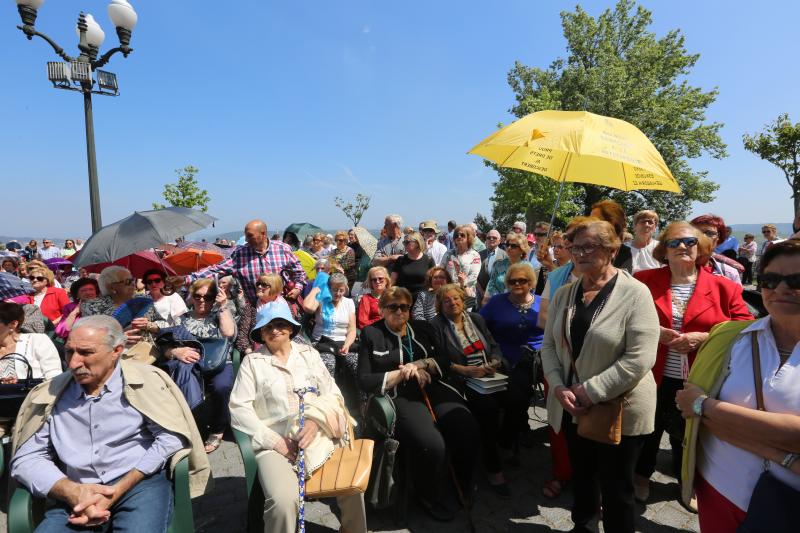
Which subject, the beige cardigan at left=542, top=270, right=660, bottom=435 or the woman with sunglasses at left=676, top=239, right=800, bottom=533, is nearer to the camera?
the woman with sunglasses at left=676, top=239, right=800, bottom=533

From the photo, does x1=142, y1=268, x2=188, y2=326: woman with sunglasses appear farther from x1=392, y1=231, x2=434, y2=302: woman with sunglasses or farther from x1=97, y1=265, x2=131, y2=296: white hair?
x1=392, y1=231, x2=434, y2=302: woman with sunglasses

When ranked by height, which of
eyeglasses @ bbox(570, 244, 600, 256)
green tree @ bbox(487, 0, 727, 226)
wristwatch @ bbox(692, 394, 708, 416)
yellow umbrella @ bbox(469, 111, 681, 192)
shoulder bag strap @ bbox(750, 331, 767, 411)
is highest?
green tree @ bbox(487, 0, 727, 226)

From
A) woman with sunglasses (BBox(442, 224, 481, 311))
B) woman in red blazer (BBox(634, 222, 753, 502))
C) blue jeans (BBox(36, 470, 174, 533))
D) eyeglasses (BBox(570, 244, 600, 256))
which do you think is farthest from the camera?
woman with sunglasses (BBox(442, 224, 481, 311))

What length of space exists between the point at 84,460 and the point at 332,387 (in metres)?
1.53

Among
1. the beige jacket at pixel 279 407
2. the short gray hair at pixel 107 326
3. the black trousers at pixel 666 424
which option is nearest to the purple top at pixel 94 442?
the short gray hair at pixel 107 326

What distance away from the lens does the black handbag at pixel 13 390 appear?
2.99m

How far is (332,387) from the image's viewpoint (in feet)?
10.1

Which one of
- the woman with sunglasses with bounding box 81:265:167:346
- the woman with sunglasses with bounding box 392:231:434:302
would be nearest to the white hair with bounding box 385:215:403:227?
the woman with sunglasses with bounding box 392:231:434:302

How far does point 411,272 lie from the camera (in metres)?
5.56

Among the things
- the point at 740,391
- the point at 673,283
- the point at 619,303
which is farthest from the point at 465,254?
the point at 740,391

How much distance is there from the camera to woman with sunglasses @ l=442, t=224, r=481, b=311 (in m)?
5.90

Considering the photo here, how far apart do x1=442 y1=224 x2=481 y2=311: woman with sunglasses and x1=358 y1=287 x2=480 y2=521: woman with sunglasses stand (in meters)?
2.35

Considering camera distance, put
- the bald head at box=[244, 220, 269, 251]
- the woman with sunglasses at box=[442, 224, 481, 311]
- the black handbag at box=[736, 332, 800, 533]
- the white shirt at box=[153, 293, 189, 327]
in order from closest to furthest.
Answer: the black handbag at box=[736, 332, 800, 533] < the white shirt at box=[153, 293, 189, 327] < the bald head at box=[244, 220, 269, 251] < the woman with sunglasses at box=[442, 224, 481, 311]

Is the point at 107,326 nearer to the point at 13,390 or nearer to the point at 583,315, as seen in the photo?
the point at 13,390
